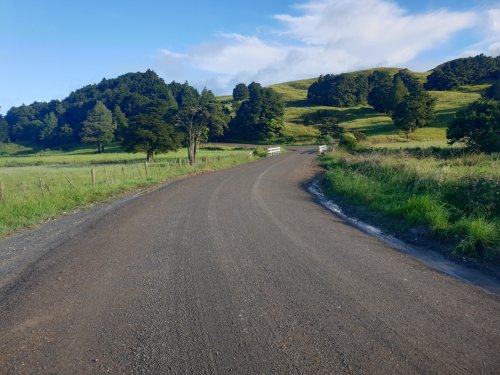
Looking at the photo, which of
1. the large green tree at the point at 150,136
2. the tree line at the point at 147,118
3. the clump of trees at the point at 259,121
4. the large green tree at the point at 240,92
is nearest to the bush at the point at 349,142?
the tree line at the point at 147,118

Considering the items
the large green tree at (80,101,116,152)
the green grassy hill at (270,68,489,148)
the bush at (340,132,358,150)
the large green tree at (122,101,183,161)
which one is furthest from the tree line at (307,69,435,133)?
the large green tree at (80,101,116,152)

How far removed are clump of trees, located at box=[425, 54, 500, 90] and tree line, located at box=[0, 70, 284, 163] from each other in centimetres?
5273

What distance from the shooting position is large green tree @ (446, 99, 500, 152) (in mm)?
31909

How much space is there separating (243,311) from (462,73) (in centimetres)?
13534

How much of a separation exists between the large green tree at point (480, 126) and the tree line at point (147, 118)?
79.1 feet

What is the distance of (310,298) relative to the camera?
545cm

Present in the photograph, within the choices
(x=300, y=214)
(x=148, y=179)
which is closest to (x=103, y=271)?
(x=300, y=214)

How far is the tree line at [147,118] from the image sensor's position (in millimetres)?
49438

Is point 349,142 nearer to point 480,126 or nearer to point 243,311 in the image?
point 480,126

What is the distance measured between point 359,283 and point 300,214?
5886 mm

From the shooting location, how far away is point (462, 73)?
119 m

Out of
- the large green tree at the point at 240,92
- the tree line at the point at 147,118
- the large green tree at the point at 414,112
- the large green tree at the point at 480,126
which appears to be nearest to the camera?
the large green tree at the point at 480,126

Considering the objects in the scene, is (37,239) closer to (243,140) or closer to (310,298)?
(310,298)

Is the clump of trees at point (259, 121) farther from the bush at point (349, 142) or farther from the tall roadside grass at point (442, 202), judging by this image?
the tall roadside grass at point (442, 202)
